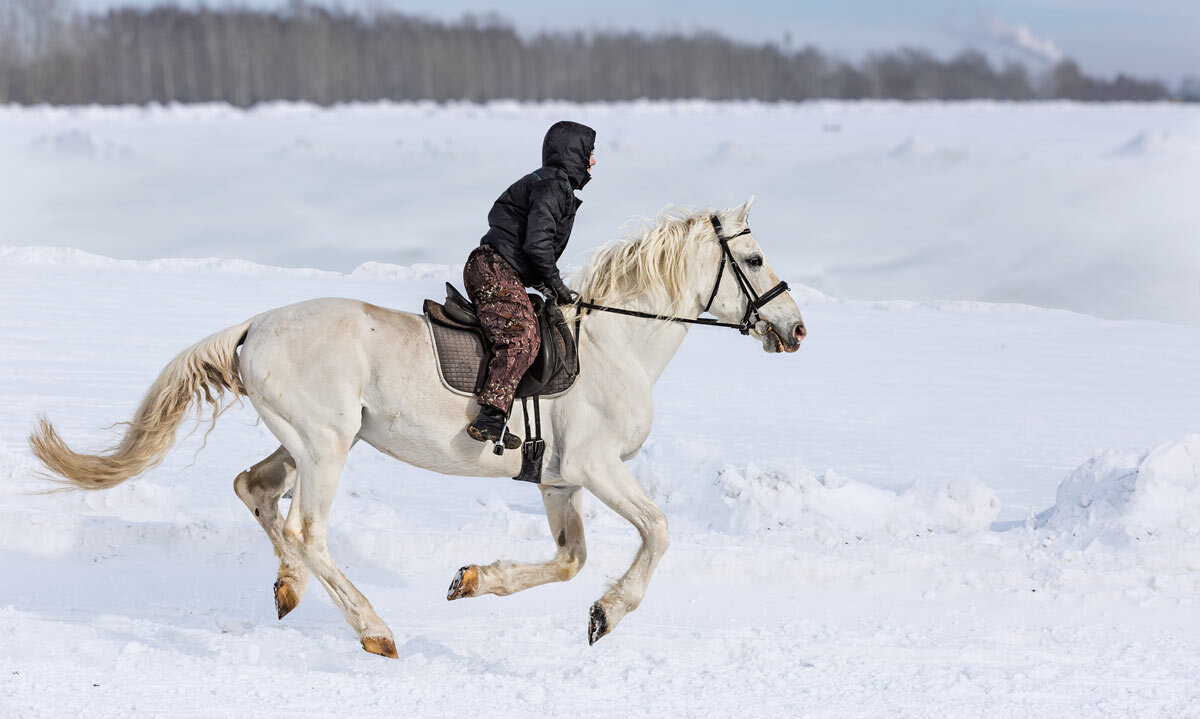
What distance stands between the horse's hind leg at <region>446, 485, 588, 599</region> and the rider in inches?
21.2

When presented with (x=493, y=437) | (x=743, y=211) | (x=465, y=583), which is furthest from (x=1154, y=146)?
(x=465, y=583)

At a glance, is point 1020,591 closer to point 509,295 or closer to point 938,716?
point 938,716

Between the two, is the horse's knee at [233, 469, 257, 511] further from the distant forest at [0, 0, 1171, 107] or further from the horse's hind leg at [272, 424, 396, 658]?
the distant forest at [0, 0, 1171, 107]

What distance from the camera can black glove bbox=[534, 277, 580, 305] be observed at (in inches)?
199

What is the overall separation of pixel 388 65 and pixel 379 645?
6282cm

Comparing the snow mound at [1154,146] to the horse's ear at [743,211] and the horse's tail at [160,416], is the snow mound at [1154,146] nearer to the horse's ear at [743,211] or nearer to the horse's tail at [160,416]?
the horse's ear at [743,211]

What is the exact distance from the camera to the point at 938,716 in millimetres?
4438

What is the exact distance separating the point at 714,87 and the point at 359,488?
62941 millimetres

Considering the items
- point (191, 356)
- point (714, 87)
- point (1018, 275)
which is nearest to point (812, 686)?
point (191, 356)

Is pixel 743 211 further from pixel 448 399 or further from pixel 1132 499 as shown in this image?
pixel 1132 499

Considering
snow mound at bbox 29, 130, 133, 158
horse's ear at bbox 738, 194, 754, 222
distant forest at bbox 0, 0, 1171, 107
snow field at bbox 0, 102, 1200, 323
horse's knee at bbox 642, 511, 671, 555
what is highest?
distant forest at bbox 0, 0, 1171, 107

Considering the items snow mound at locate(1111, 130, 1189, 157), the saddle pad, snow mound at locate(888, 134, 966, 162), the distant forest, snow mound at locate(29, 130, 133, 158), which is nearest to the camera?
the saddle pad

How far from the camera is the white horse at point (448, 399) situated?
491cm

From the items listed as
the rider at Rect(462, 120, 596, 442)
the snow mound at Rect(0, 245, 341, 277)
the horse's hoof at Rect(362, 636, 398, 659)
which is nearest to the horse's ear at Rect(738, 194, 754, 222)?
the rider at Rect(462, 120, 596, 442)
